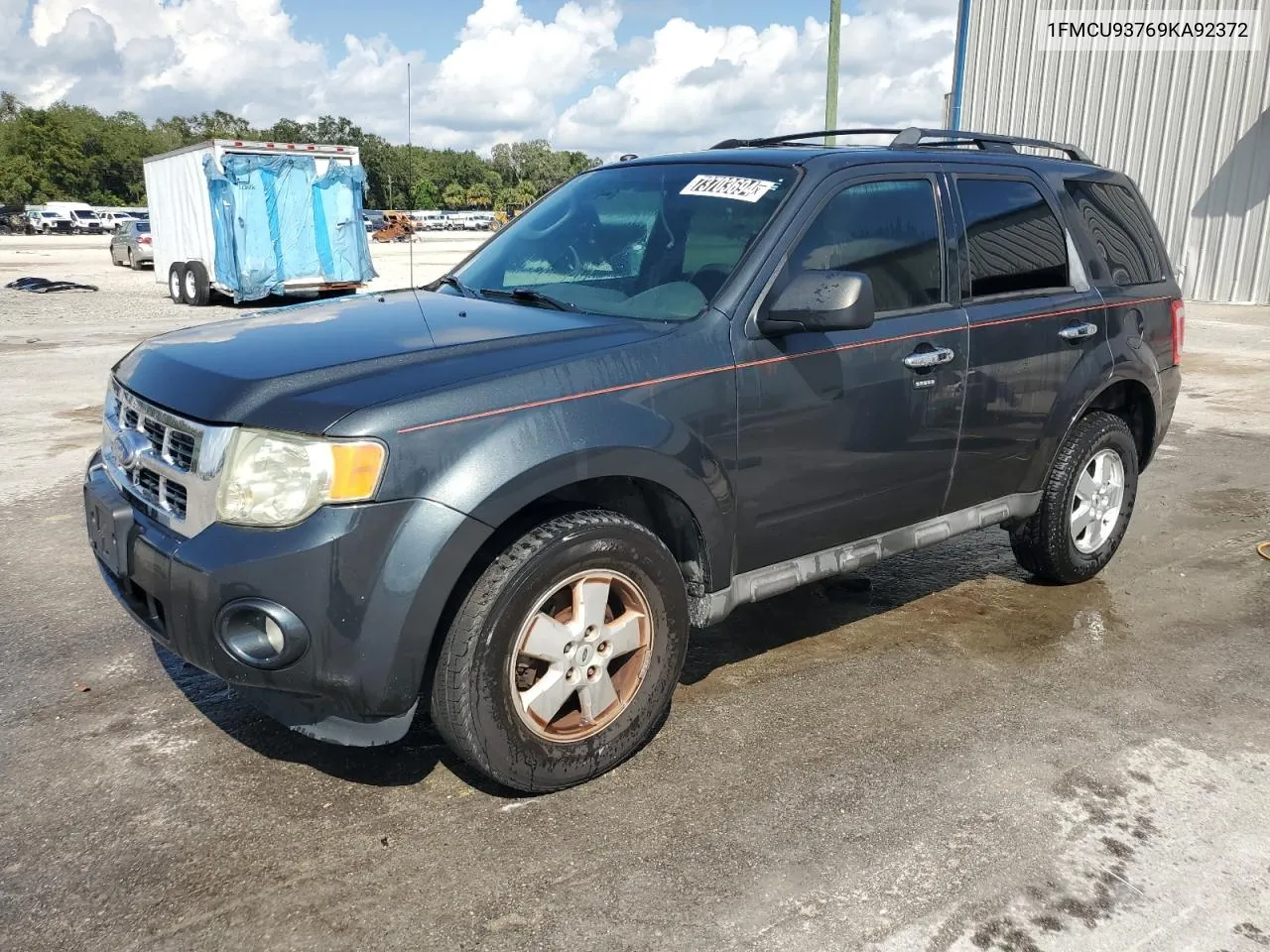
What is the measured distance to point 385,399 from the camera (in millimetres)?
2652

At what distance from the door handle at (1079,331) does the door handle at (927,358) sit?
2.58 feet

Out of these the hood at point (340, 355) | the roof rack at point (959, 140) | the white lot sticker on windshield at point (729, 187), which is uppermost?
the roof rack at point (959, 140)

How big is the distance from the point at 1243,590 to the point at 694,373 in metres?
3.38

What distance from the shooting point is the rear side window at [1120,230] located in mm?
4723

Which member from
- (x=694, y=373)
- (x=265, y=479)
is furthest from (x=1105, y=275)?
(x=265, y=479)

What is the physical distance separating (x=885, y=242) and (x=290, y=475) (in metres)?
2.31

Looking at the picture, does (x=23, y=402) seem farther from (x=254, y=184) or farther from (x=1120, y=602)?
(x=254, y=184)

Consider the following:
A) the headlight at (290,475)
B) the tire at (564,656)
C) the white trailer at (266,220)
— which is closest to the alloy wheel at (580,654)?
the tire at (564,656)

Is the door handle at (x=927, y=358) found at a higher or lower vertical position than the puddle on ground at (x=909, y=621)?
higher

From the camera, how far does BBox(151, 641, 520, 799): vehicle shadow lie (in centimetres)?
322

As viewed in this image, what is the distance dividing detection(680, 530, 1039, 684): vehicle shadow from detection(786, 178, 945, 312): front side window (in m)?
1.44

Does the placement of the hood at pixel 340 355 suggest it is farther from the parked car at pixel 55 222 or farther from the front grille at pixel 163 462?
the parked car at pixel 55 222

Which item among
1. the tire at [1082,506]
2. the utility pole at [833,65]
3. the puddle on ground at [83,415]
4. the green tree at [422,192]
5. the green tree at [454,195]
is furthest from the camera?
the green tree at [454,195]

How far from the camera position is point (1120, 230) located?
490 centimetres
